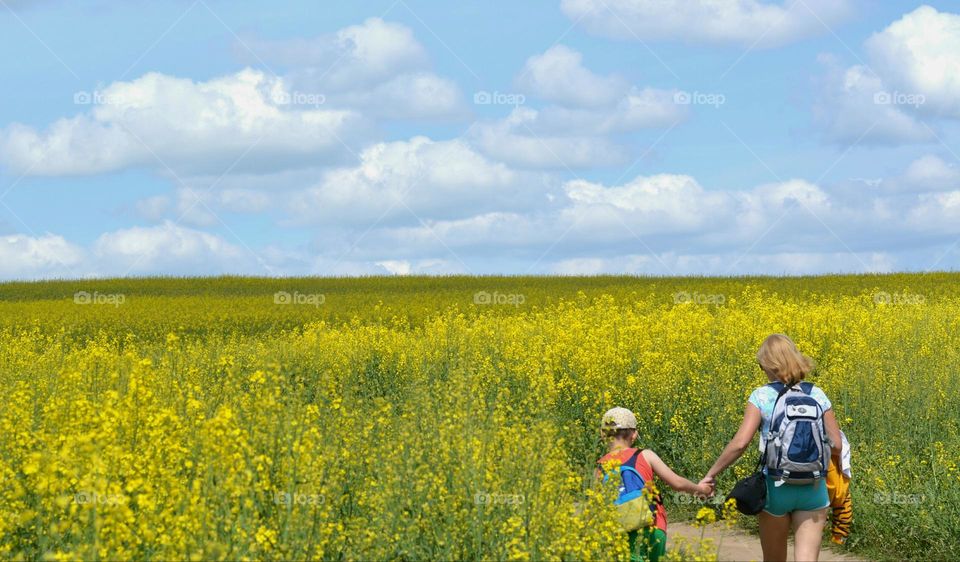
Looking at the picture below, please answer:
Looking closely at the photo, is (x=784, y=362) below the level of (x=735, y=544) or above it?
above

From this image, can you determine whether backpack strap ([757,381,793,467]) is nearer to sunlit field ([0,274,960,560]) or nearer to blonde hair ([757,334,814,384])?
blonde hair ([757,334,814,384])

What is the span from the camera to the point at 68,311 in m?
28.1

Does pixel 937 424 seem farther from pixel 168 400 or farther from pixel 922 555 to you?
pixel 168 400

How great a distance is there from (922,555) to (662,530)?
3407 mm

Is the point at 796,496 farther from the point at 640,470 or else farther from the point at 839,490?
the point at 640,470

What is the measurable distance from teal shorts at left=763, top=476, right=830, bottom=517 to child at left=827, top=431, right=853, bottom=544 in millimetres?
276

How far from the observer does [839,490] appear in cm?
645

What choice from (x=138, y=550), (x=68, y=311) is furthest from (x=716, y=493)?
(x=68, y=311)

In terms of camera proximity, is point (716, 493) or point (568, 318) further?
point (568, 318)

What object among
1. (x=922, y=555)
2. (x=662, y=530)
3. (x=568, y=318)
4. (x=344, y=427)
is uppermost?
(x=568, y=318)

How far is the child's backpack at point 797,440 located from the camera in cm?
595

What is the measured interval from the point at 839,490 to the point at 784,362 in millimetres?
1126

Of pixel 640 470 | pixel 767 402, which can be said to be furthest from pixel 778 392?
pixel 640 470

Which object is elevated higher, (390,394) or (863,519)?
(390,394)
